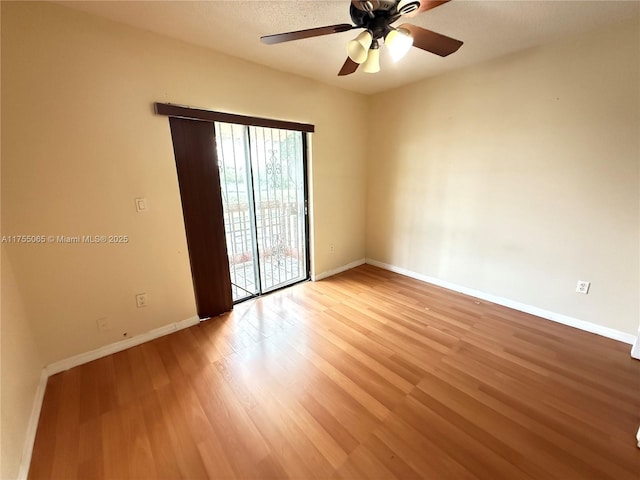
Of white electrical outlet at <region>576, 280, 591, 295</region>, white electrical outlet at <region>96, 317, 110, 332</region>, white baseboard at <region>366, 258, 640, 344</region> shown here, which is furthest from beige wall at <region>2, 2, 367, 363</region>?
white electrical outlet at <region>576, 280, 591, 295</region>

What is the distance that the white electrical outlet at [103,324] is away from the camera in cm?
194

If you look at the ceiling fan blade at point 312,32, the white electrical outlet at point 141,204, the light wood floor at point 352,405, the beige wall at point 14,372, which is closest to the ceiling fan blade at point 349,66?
the ceiling fan blade at point 312,32

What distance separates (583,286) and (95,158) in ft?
13.2

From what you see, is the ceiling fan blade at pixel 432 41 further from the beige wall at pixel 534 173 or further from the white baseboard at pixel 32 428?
the white baseboard at pixel 32 428

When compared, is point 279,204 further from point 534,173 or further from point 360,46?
point 534,173

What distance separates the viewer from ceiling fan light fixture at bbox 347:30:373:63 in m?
1.44

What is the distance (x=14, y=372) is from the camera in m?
1.33

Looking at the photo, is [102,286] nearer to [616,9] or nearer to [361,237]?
[361,237]

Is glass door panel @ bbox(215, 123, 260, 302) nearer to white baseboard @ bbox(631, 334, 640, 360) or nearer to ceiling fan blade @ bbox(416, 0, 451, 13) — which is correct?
ceiling fan blade @ bbox(416, 0, 451, 13)

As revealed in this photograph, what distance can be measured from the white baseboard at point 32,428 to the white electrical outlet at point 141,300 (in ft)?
2.14

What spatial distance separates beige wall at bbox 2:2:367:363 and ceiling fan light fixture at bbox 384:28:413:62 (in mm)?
1447

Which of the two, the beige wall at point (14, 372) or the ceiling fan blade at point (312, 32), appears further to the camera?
the ceiling fan blade at point (312, 32)

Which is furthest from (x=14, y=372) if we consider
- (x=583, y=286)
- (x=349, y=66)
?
(x=583, y=286)

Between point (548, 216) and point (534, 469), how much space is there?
2.01 m
